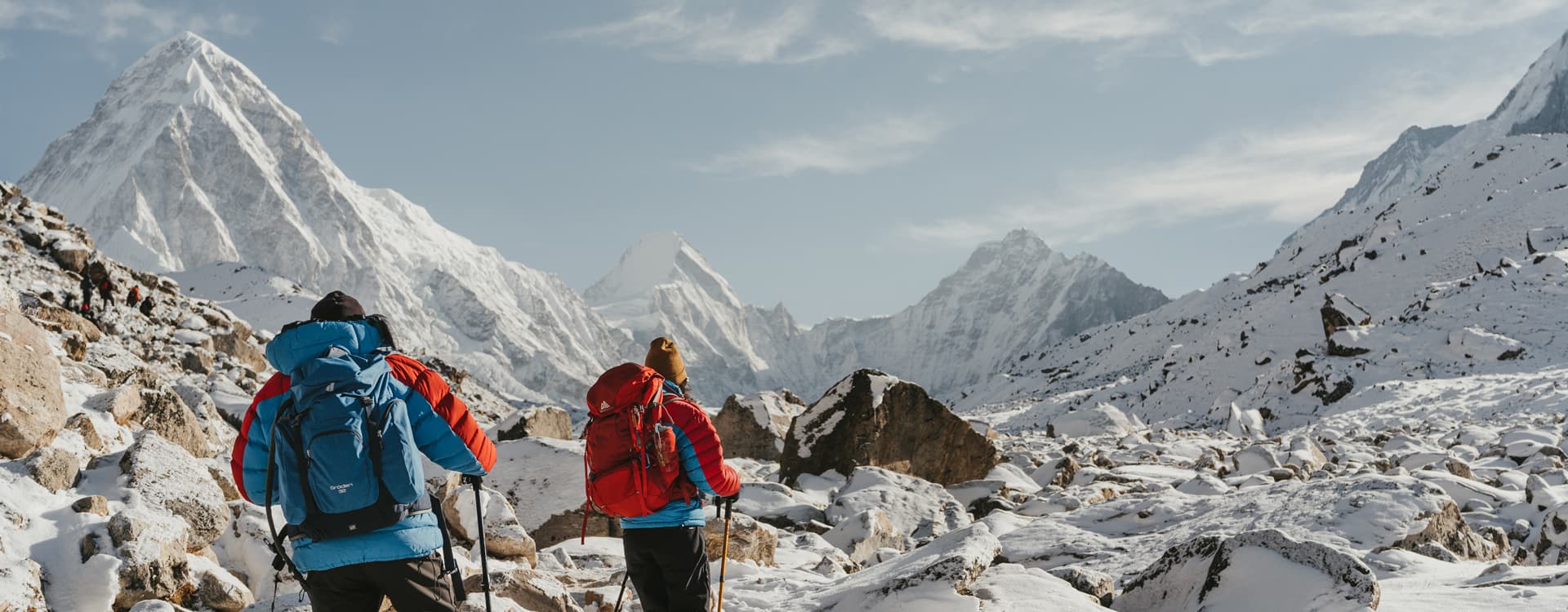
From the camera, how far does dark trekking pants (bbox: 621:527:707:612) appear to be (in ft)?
17.7

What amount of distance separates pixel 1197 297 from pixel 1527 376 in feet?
261

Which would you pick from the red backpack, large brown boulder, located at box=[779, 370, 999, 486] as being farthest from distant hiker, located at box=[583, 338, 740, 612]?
large brown boulder, located at box=[779, 370, 999, 486]

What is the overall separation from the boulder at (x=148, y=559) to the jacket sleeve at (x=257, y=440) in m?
2.51

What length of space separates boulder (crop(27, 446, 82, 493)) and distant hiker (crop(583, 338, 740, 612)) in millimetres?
4699

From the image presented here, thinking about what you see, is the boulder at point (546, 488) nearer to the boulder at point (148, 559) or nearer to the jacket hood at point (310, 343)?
the boulder at point (148, 559)

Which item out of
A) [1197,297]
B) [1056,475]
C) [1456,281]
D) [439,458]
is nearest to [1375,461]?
[1056,475]

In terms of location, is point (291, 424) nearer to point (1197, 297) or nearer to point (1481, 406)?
point (1481, 406)

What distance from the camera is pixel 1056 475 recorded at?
17266 millimetres

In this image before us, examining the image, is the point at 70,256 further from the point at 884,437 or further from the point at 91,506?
the point at 91,506

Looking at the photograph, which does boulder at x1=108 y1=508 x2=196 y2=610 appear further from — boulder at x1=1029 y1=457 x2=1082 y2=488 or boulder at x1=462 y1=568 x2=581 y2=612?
boulder at x1=1029 y1=457 x2=1082 y2=488

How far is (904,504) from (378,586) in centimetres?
999

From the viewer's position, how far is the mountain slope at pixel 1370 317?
36.4m

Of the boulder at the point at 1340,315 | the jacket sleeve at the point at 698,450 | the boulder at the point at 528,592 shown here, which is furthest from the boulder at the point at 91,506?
the boulder at the point at 1340,315

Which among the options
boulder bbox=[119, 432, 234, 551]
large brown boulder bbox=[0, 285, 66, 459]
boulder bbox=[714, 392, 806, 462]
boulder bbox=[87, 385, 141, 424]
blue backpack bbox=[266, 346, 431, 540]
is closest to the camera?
blue backpack bbox=[266, 346, 431, 540]
